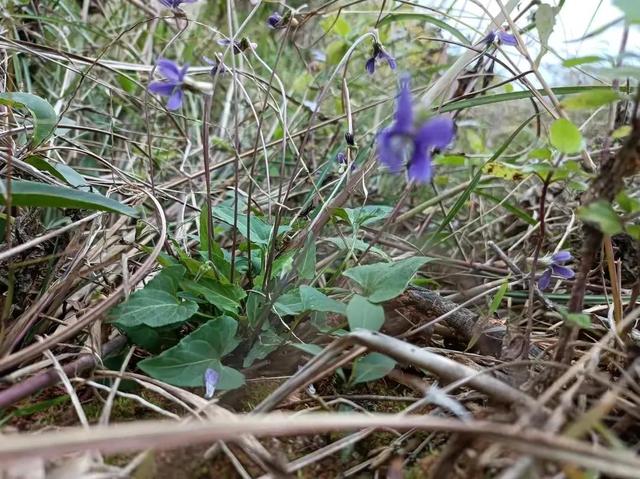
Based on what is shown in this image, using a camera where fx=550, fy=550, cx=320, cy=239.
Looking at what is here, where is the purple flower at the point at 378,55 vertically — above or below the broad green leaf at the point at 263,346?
above

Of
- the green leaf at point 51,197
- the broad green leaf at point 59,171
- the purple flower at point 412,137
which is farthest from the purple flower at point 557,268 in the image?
the broad green leaf at point 59,171

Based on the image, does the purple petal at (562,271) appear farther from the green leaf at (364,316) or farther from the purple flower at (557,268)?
the green leaf at (364,316)

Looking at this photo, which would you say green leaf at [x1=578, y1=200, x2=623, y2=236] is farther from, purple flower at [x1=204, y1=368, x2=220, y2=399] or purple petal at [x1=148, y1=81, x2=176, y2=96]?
purple petal at [x1=148, y1=81, x2=176, y2=96]

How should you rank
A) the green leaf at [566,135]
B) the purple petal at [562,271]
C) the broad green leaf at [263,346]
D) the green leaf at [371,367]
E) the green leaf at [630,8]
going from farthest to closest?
the purple petal at [562,271]
the broad green leaf at [263,346]
the green leaf at [371,367]
the green leaf at [566,135]
the green leaf at [630,8]

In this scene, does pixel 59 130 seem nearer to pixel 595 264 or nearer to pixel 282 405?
pixel 282 405

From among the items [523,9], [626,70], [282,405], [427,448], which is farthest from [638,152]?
[523,9]

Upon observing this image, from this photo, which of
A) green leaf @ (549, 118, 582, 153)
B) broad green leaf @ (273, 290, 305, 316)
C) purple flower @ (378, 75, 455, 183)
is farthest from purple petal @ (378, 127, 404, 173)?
broad green leaf @ (273, 290, 305, 316)
